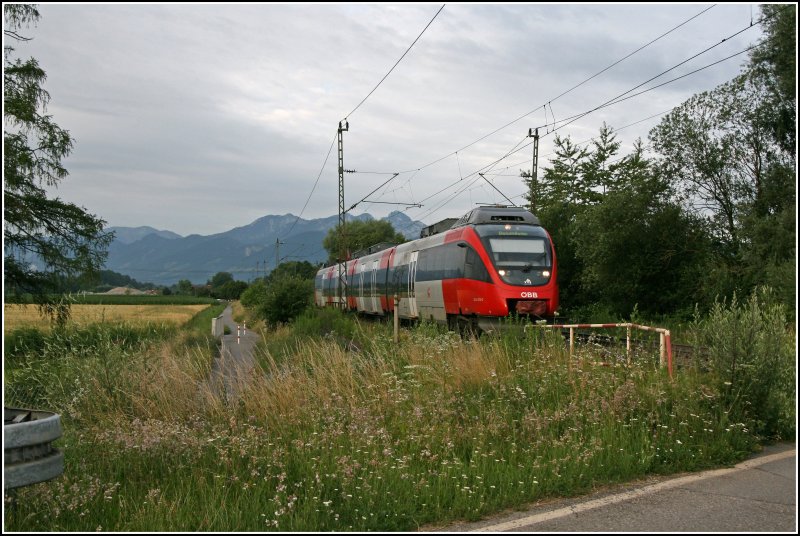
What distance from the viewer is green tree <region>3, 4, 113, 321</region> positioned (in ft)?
78.0

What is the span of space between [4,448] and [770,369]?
25.4 feet

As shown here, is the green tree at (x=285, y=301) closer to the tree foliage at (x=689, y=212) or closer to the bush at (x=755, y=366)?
the tree foliage at (x=689, y=212)

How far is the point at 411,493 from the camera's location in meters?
6.21

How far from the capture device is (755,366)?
27.9ft

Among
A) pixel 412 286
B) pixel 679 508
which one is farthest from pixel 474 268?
pixel 679 508

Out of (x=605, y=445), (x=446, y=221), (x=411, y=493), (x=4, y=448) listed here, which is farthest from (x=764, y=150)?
(x=4, y=448)

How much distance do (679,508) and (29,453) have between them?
4.80 meters

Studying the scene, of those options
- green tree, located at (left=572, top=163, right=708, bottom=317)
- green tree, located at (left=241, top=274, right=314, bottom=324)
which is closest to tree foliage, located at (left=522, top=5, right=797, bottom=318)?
green tree, located at (left=572, top=163, right=708, bottom=317)

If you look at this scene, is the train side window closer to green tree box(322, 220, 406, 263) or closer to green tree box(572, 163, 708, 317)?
green tree box(572, 163, 708, 317)

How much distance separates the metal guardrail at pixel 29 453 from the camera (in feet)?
15.6

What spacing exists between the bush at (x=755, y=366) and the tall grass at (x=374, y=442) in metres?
0.25

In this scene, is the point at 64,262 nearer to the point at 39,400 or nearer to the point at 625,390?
the point at 39,400

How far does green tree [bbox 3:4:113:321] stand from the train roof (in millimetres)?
Result: 13256

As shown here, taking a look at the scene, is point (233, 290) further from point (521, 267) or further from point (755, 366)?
point (755, 366)
